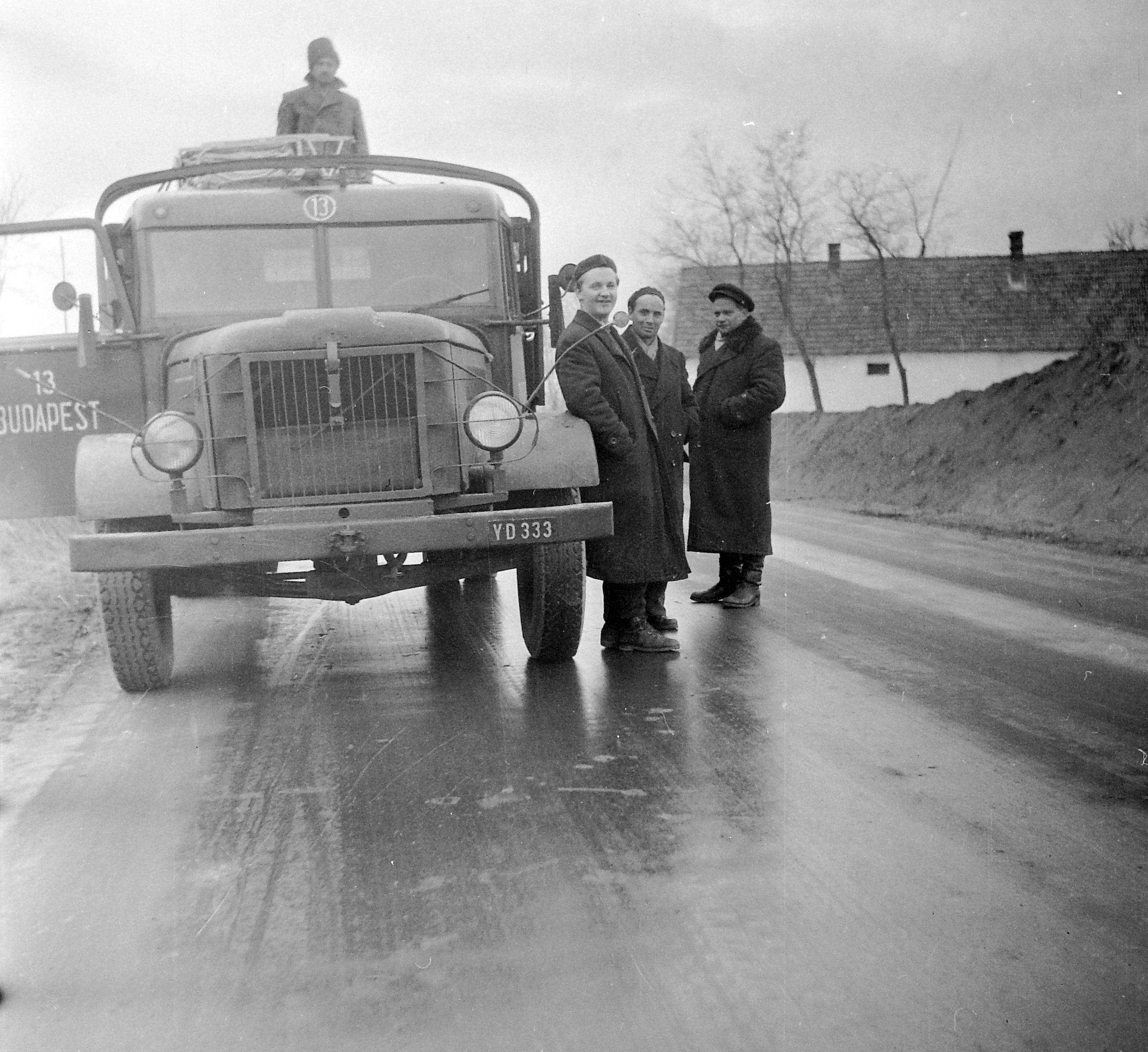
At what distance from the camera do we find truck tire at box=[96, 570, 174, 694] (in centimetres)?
606

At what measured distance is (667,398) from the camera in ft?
24.2

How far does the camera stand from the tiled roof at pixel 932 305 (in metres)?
41.9

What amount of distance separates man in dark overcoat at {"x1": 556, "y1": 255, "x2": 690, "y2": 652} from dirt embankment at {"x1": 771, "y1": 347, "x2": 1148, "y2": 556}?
5.21 m

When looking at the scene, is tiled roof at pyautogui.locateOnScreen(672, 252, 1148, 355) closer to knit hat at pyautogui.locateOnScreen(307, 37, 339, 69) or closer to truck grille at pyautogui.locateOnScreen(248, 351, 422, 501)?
knit hat at pyautogui.locateOnScreen(307, 37, 339, 69)

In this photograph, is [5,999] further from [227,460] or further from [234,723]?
[227,460]

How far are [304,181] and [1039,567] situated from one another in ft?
19.0

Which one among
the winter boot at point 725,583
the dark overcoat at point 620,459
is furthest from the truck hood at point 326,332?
the winter boot at point 725,583

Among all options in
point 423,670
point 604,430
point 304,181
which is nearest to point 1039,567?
point 604,430

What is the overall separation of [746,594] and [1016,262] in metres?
41.8

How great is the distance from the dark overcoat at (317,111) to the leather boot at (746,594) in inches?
156

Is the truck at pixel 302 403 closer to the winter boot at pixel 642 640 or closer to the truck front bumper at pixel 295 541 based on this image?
the truck front bumper at pixel 295 541

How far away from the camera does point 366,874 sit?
373 centimetres

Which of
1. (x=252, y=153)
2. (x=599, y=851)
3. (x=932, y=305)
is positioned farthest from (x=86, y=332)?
(x=932, y=305)

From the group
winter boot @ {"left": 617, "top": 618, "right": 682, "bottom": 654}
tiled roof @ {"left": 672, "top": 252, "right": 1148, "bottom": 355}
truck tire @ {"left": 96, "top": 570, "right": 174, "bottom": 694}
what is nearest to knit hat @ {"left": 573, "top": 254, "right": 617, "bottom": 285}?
winter boot @ {"left": 617, "top": 618, "right": 682, "bottom": 654}
